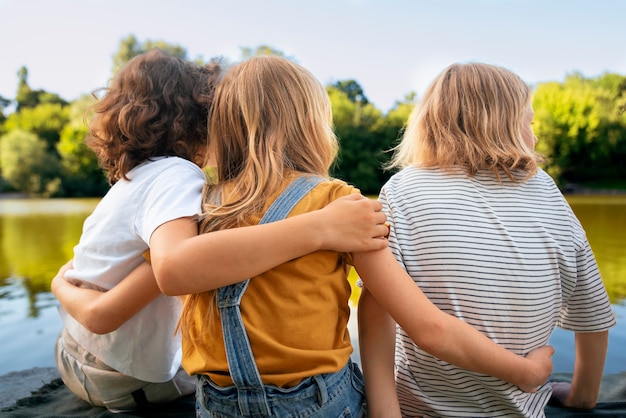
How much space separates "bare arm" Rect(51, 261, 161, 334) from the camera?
1305mm

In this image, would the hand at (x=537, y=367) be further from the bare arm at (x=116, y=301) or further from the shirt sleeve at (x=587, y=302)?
the bare arm at (x=116, y=301)

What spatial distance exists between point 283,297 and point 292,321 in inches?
2.1

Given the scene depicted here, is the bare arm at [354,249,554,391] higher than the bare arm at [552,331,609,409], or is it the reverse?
the bare arm at [354,249,554,391]

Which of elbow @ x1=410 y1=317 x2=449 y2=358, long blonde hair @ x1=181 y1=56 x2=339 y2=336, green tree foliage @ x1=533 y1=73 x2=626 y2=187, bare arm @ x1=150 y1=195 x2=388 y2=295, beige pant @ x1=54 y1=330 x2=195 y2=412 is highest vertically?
long blonde hair @ x1=181 y1=56 x2=339 y2=336

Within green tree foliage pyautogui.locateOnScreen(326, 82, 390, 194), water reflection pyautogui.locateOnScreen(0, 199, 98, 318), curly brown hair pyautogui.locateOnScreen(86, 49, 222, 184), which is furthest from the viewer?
green tree foliage pyautogui.locateOnScreen(326, 82, 390, 194)

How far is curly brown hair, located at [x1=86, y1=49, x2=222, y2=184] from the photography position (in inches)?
57.7

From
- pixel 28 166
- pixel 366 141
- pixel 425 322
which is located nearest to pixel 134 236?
pixel 425 322

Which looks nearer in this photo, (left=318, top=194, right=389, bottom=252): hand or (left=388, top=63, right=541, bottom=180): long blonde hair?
(left=318, top=194, right=389, bottom=252): hand

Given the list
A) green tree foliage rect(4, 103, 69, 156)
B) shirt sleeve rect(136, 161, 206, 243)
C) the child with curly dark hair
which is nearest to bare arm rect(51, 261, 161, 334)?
the child with curly dark hair

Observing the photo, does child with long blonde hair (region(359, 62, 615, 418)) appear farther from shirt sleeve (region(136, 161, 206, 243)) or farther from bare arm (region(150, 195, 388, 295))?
shirt sleeve (region(136, 161, 206, 243))

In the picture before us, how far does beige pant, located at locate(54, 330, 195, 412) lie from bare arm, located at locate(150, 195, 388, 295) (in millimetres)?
683

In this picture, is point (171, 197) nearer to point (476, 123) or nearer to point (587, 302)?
point (476, 123)

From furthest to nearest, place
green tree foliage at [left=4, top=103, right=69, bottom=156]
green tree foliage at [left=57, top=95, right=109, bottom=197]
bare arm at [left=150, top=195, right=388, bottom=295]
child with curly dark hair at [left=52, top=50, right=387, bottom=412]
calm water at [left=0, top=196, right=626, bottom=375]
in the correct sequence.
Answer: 1. green tree foliage at [left=4, top=103, right=69, bottom=156]
2. green tree foliage at [left=57, top=95, right=109, bottom=197]
3. calm water at [left=0, top=196, right=626, bottom=375]
4. child with curly dark hair at [left=52, top=50, right=387, bottom=412]
5. bare arm at [left=150, top=195, right=388, bottom=295]

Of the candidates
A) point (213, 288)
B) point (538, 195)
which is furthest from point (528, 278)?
point (213, 288)
